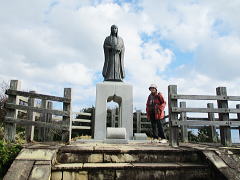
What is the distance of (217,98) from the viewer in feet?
17.5

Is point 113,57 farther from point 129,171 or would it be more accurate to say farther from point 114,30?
point 129,171

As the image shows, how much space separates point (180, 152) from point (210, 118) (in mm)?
5031

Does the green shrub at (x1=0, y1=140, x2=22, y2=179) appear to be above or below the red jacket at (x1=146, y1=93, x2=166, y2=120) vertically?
below

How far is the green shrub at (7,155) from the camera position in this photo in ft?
11.9

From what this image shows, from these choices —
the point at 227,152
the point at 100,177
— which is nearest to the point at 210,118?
the point at 227,152

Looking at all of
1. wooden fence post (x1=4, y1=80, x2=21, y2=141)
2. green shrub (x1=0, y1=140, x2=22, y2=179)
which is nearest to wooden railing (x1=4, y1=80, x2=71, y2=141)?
wooden fence post (x1=4, y1=80, x2=21, y2=141)

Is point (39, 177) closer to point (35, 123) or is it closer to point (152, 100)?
point (35, 123)

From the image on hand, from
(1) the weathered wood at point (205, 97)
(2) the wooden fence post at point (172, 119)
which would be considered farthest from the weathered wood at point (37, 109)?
(1) the weathered wood at point (205, 97)

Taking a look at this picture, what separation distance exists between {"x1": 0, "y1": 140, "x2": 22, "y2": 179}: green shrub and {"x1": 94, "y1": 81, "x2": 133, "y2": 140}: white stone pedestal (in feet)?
16.1

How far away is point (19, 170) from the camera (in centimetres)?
310

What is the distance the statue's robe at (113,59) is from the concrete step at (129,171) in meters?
6.42

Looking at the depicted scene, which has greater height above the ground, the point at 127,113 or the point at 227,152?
the point at 127,113

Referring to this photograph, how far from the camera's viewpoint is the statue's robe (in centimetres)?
971

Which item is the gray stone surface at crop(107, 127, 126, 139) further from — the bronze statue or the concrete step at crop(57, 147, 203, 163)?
the bronze statue
